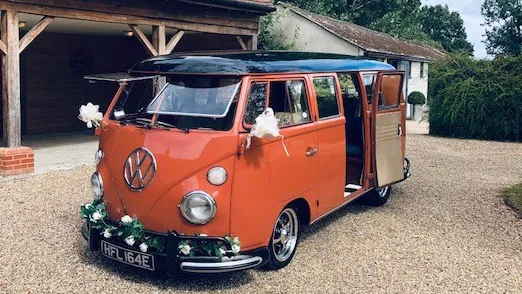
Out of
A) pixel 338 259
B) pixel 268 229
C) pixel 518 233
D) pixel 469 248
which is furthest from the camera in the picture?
pixel 518 233

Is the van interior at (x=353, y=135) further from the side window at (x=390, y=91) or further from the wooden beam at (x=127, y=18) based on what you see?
the wooden beam at (x=127, y=18)

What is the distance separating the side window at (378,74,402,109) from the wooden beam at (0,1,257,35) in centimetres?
599

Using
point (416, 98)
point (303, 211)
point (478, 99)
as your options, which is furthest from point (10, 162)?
point (416, 98)

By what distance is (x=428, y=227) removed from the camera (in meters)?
6.19

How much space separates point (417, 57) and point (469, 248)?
20.8m

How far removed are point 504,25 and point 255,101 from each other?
53.4m

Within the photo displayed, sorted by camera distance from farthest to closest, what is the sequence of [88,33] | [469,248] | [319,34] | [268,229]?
[319,34], [88,33], [469,248], [268,229]

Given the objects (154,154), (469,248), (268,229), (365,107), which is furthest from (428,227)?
(154,154)

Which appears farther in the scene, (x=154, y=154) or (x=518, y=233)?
(x=518, y=233)

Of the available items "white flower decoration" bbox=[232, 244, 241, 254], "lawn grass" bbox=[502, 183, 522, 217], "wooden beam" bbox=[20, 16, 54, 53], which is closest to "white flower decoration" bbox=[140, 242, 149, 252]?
"white flower decoration" bbox=[232, 244, 241, 254]

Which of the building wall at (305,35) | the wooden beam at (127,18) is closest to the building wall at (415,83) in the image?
the building wall at (305,35)

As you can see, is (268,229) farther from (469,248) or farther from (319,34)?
(319,34)

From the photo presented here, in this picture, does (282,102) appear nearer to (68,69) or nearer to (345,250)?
(345,250)

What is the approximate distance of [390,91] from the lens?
6.75m
